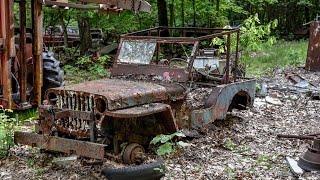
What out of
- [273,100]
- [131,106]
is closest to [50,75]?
[131,106]

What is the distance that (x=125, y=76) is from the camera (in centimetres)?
669

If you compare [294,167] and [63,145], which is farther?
[294,167]

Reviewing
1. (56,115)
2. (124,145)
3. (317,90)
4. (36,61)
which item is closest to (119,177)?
(124,145)

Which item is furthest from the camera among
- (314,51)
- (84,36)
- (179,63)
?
(84,36)

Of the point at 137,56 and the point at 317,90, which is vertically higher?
the point at 137,56

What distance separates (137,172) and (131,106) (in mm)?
878

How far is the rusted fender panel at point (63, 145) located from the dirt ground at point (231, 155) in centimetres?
31

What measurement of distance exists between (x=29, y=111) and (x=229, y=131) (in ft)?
11.5

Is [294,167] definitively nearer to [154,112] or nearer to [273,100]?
[154,112]

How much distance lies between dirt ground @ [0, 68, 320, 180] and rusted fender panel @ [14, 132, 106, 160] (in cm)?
31

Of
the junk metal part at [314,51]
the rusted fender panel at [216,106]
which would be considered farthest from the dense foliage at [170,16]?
the rusted fender panel at [216,106]

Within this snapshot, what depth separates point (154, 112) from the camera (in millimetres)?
5391

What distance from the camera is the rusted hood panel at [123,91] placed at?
5.21 metres

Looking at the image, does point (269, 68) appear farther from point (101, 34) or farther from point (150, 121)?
point (150, 121)
